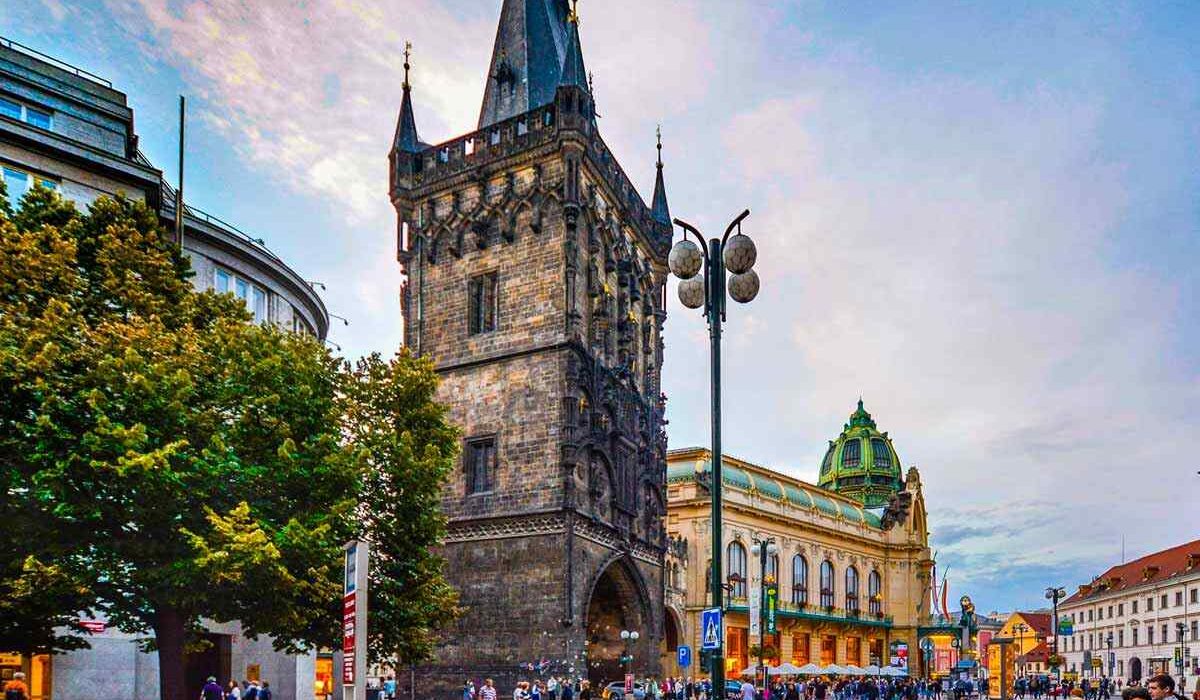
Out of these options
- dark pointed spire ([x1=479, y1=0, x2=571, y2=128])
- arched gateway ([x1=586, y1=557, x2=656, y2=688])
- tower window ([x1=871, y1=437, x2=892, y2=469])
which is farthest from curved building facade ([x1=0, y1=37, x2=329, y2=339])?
tower window ([x1=871, y1=437, x2=892, y2=469])

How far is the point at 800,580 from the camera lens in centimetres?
7788

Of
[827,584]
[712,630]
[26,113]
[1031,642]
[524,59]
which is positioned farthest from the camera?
[1031,642]

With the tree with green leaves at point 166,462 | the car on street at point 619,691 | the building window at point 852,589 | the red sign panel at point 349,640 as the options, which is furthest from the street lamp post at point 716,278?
the building window at point 852,589

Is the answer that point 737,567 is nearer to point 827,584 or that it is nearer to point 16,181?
point 827,584

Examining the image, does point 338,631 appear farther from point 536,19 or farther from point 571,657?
point 536,19

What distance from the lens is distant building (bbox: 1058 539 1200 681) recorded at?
75.8m

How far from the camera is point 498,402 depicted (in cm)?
4138

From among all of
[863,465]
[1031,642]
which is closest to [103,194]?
[863,465]

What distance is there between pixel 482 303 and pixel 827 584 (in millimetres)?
49055

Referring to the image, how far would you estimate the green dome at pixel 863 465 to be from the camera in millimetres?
105219

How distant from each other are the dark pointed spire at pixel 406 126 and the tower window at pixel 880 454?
72.2 meters

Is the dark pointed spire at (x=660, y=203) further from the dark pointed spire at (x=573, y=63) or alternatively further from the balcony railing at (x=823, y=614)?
the balcony railing at (x=823, y=614)

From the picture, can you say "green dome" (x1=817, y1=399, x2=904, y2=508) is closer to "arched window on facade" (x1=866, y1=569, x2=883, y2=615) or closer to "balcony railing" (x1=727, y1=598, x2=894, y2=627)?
"arched window on facade" (x1=866, y1=569, x2=883, y2=615)

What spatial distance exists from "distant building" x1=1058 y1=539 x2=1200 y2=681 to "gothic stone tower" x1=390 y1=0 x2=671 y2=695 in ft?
126
